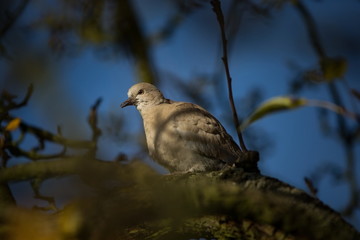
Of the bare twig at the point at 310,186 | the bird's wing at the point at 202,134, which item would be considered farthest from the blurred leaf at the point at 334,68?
the bird's wing at the point at 202,134

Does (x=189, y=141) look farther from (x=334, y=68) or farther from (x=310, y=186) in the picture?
(x=334, y=68)

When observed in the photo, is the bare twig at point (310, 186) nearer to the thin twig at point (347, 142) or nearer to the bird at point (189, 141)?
the thin twig at point (347, 142)

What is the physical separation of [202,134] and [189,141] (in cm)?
17

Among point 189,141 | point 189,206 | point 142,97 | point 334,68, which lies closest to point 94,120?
point 189,141

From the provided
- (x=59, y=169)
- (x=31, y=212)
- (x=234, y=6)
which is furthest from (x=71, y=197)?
(x=234, y=6)

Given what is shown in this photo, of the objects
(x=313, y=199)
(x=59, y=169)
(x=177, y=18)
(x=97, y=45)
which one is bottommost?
(x=59, y=169)

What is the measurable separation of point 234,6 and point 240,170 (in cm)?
89

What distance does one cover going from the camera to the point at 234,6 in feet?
7.66

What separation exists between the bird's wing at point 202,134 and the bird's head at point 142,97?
2.01ft

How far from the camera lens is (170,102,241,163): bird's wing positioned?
4.52 meters

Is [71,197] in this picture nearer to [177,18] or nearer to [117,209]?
[117,209]

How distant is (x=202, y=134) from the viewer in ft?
15.1

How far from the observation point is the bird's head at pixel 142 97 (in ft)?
17.3

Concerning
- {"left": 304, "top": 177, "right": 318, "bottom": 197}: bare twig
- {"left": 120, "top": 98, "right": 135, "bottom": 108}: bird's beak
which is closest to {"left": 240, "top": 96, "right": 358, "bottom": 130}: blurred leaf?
{"left": 304, "top": 177, "right": 318, "bottom": 197}: bare twig
